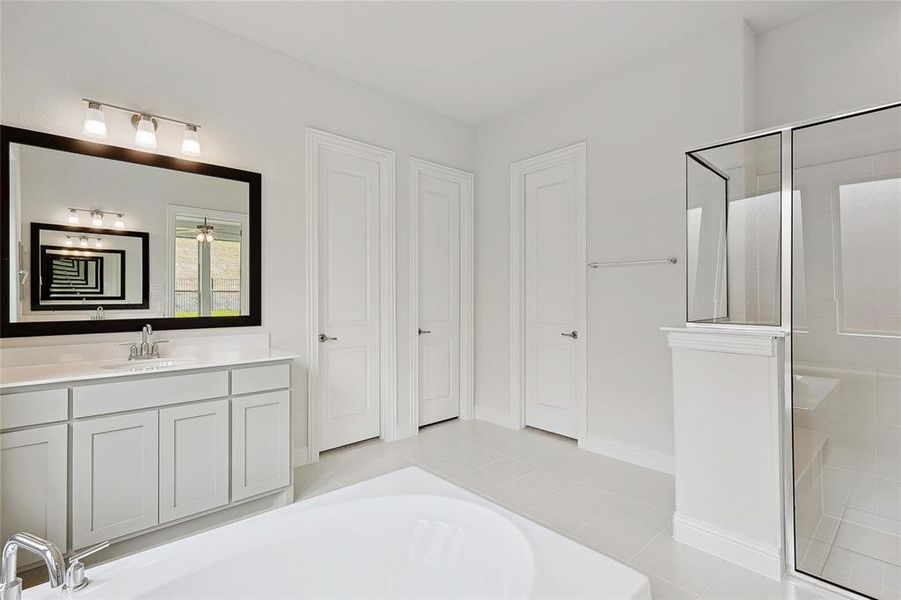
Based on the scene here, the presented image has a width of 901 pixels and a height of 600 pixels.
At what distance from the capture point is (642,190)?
3.10 meters

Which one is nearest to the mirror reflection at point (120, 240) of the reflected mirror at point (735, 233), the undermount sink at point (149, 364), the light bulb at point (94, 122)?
the light bulb at point (94, 122)

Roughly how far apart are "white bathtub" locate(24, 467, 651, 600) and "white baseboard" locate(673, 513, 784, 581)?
3.87 feet

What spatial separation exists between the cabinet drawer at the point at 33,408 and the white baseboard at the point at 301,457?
1439mm

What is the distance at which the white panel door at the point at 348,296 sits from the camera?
327 centimetres

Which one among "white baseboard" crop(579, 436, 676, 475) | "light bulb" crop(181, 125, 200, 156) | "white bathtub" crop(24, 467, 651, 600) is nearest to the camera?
"white bathtub" crop(24, 467, 651, 600)

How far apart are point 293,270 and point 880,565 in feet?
11.0

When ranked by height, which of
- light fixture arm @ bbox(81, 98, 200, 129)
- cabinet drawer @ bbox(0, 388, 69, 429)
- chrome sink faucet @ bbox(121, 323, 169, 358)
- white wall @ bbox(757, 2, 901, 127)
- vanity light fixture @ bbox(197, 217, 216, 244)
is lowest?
cabinet drawer @ bbox(0, 388, 69, 429)

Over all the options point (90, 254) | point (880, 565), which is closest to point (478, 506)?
point (880, 565)

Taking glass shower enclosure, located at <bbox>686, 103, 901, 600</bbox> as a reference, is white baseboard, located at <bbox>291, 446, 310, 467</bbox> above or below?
below

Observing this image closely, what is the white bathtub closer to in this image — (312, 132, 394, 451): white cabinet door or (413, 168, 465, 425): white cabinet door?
(312, 132, 394, 451): white cabinet door

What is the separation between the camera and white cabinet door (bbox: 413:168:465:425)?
3.90 metres

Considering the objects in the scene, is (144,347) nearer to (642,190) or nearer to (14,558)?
(14,558)

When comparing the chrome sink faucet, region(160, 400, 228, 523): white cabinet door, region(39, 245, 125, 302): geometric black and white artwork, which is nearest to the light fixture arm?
region(39, 245, 125, 302): geometric black and white artwork

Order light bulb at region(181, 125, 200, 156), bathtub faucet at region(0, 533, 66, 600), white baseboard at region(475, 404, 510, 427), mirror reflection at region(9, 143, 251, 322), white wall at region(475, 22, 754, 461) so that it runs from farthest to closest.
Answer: white baseboard at region(475, 404, 510, 427), white wall at region(475, 22, 754, 461), light bulb at region(181, 125, 200, 156), mirror reflection at region(9, 143, 251, 322), bathtub faucet at region(0, 533, 66, 600)
